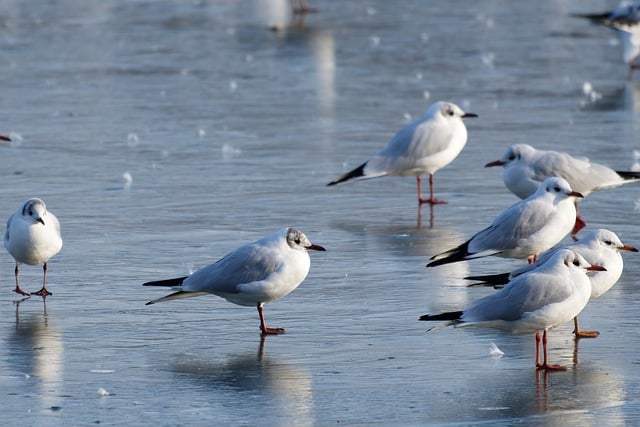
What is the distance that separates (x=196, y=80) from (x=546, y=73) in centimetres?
475

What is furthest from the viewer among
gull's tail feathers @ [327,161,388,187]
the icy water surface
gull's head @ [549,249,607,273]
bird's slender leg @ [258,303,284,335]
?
gull's tail feathers @ [327,161,388,187]

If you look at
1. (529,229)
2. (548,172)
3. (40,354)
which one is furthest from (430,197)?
(40,354)

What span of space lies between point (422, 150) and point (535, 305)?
5314 millimetres

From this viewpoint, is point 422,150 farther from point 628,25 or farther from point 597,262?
point 628,25

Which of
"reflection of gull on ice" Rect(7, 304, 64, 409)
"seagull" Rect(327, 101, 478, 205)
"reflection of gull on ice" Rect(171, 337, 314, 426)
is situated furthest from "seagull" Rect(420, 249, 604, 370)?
"seagull" Rect(327, 101, 478, 205)

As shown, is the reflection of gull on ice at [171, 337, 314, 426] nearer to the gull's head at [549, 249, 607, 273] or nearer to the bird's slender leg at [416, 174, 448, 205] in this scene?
the gull's head at [549, 249, 607, 273]

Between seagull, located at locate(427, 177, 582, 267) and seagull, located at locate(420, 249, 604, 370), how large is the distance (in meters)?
1.80

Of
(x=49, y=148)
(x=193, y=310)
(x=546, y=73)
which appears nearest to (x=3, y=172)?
(x=49, y=148)

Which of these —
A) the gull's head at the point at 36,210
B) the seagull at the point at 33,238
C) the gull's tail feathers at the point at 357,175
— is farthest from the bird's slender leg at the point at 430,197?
the gull's head at the point at 36,210

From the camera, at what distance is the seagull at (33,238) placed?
988 cm

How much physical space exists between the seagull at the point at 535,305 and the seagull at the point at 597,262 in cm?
42

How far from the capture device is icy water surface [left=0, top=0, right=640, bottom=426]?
24.7ft

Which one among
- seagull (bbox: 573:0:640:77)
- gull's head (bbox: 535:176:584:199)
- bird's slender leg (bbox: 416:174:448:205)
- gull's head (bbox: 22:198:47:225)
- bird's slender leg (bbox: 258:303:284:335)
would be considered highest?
gull's head (bbox: 535:176:584:199)

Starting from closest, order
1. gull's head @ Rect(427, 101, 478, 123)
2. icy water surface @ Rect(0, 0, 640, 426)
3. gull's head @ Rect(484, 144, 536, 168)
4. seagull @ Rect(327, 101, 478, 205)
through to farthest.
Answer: icy water surface @ Rect(0, 0, 640, 426)
gull's head @ Rect(484, 144, 536, 168)
seagull @ Rect(327, 101, 478, 205)
gull's head @ Rect(427, 101, 478, 123)
